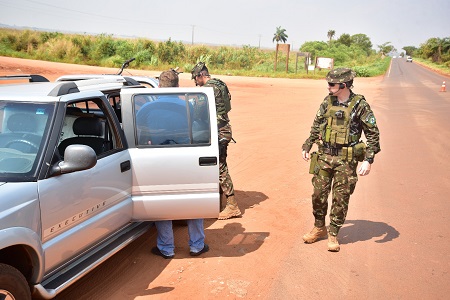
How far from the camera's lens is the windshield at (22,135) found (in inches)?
135

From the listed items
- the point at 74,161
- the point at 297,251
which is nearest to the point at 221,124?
the point at 297,251

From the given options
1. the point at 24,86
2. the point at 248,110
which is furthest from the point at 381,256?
the point at 248,110

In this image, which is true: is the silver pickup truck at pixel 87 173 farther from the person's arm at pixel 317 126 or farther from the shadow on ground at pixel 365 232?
the shadow on ground at pixel 365 232

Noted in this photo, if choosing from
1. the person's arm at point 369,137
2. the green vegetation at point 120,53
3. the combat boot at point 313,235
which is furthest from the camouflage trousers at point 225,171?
the green vegetation at point 120,53

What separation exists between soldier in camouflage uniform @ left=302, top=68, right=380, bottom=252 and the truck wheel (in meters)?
3.24

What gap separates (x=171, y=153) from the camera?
14.9 feet

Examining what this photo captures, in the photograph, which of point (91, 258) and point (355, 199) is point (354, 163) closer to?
point (355, 199)

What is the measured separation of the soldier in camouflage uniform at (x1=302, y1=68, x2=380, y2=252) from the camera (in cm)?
514

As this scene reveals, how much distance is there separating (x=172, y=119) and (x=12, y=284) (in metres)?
2.15

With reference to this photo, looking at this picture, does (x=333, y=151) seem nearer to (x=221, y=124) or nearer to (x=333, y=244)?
(x=333, y=244)

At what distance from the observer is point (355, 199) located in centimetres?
741

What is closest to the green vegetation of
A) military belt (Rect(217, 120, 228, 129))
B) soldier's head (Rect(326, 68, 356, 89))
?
military belt (Rect(217, 120, 228, 129))

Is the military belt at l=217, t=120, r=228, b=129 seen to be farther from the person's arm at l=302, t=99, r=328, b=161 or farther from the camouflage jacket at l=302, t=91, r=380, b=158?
the camouflage jacket at l=302, t=91, r=380, b=158

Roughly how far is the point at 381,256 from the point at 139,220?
266 centimetres
